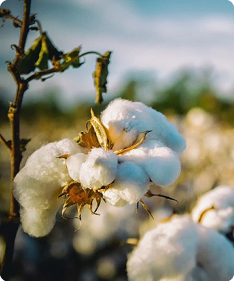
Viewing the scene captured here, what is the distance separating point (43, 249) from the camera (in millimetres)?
2615

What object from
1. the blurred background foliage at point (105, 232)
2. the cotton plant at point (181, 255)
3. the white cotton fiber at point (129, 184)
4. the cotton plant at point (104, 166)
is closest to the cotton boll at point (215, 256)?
the cotton plant at point (181, 255)

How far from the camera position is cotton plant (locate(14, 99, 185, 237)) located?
604mm

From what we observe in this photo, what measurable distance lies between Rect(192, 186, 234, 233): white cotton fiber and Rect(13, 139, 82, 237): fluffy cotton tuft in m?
0.49

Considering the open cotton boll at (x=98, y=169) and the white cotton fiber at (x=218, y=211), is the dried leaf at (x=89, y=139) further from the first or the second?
the white cotton fiber at (x=218, y=211)

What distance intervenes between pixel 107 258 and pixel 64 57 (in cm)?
197

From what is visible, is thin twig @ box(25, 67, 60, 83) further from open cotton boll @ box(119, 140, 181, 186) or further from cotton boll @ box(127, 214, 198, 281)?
cotton boll @ box(127, 214, 198, 281)

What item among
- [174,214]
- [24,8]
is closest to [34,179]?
[24,8]

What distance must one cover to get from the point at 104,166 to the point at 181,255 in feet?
1.33

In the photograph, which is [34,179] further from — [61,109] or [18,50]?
[61,109]

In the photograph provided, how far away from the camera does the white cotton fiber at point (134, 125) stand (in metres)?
0.69

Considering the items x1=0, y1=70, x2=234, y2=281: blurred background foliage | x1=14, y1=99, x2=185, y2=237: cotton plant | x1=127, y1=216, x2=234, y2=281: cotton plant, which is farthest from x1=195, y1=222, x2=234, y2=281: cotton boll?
x1=0, y1=70, x2=234, y2=281: blurred background foliage

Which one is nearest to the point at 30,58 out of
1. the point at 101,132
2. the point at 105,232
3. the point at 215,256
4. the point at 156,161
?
the point at 101,132

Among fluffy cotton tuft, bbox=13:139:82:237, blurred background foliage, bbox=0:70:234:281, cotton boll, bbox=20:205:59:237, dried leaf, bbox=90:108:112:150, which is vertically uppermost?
dried leaf, bbox=90:108:112:150

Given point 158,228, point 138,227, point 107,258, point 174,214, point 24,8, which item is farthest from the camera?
point 138,227
